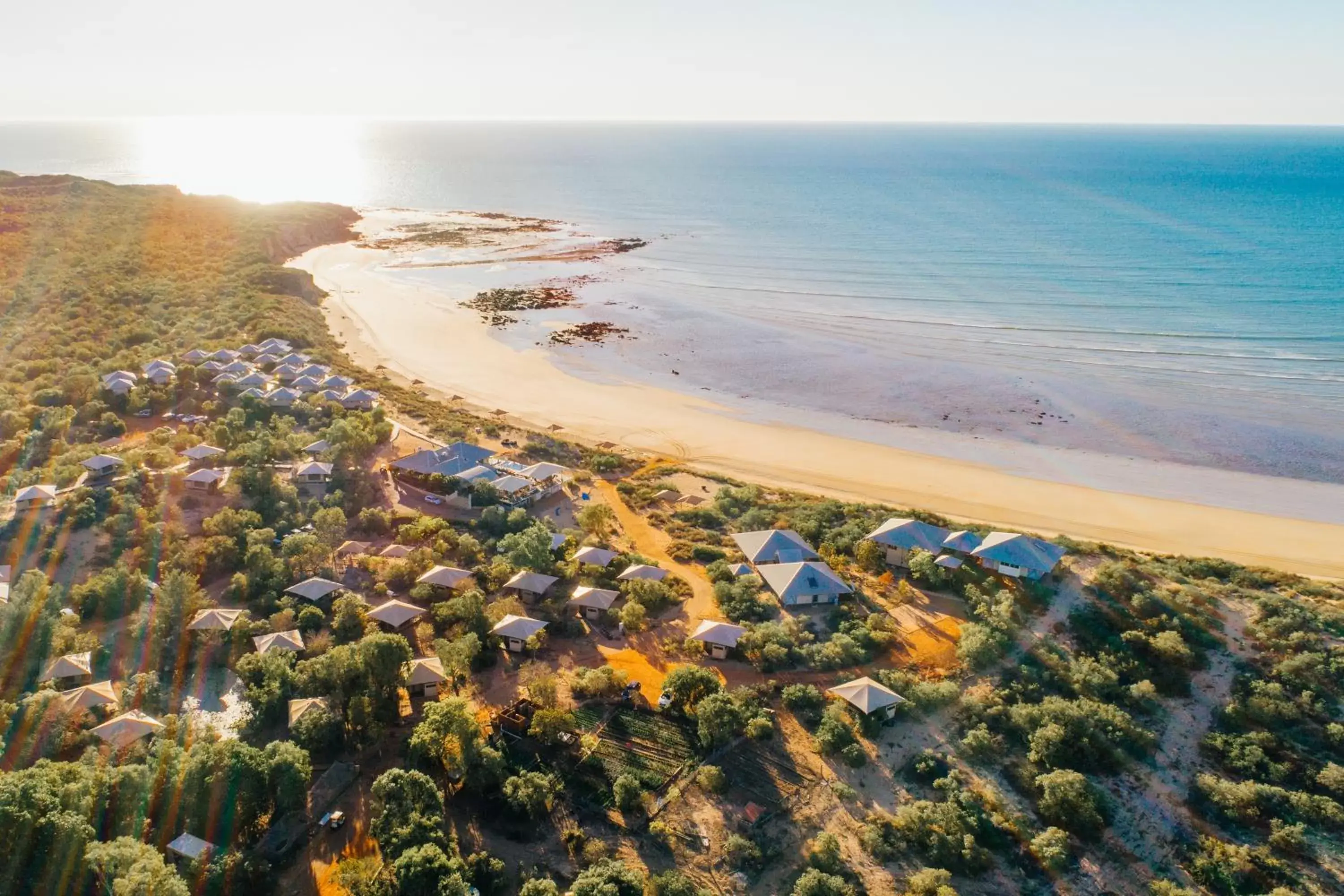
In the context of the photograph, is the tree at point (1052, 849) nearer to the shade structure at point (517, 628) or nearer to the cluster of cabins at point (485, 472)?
the shade structure at point (517, 628)

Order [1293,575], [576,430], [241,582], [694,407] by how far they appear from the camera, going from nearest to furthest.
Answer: [241,582] < [1293,575] < [576,430] < [694,407]

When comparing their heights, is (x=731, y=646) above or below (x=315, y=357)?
below

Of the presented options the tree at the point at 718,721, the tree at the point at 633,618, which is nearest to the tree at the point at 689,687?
the tree at the point at 718,721

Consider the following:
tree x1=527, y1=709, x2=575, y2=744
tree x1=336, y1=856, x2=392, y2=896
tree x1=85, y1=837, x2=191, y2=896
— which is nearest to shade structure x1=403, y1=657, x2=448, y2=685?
tree x1=527, y1=709, x2=575, y2=744

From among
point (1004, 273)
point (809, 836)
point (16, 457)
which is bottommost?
point (809, 836)

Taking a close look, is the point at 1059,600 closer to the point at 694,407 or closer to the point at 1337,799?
the point at 1337,799

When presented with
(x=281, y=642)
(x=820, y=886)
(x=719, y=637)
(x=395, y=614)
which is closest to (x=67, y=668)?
(x=281, y=642)


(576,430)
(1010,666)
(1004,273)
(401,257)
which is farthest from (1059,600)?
(401,257)
